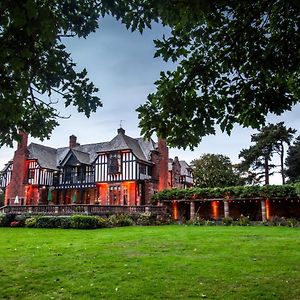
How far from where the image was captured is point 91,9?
5109mm

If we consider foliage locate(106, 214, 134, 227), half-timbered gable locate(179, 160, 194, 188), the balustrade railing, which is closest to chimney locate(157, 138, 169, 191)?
the balustrade railing

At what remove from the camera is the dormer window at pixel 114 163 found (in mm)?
34750

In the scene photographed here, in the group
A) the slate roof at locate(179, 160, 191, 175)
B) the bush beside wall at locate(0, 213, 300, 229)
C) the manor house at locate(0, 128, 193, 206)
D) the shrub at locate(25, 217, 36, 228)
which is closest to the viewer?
the bush beside wall at locate(0, 213, 300, 229)

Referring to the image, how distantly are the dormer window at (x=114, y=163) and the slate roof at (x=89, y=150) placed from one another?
72 cm

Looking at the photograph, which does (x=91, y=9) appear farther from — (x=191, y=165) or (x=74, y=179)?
(x=191, y=165)

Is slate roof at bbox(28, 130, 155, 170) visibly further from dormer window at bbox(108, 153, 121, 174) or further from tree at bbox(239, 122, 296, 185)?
tree at bbox(239, 122, 296, 185)

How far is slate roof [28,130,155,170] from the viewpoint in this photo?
1391 inches

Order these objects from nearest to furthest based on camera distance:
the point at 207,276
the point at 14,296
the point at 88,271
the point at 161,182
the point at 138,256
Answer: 1. the point at 14,296
2. the point at 207,276
3. the point at 88,271
4. the point at 138,256
5. the point at 161,182

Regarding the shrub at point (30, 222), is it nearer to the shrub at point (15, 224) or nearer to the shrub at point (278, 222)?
the shrub at point (15, 224)

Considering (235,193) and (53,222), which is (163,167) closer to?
(235,193)

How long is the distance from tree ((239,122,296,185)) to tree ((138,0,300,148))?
35.7 metres

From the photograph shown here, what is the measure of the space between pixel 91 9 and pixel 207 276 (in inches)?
219

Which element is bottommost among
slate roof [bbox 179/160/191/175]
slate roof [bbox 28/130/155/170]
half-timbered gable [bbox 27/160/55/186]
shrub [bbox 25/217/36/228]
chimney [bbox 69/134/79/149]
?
shrub [bbox 25/217/36/228]

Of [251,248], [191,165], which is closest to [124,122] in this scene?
[191,165]
